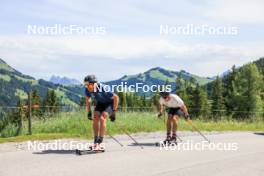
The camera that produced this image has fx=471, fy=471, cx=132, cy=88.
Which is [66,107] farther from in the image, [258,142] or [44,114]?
[258,142]

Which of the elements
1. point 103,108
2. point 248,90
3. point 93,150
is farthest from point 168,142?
point 248,90

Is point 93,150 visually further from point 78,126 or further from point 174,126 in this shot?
point 78,126

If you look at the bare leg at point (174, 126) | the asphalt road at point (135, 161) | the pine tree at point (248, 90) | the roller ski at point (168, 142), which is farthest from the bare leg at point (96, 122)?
the pine tree at point (248, 90)

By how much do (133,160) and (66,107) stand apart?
1103 cm

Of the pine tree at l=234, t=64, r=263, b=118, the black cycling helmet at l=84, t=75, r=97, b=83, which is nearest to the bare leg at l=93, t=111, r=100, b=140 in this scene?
the black cycling helmet at l=84, t=75, r=97, b=83

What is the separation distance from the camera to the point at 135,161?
11.1 metres

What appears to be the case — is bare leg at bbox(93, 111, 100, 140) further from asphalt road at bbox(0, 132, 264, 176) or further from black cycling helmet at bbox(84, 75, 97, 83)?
black cycling helmet at bbox(84, 75, 97, 83)

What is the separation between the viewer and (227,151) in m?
13.7

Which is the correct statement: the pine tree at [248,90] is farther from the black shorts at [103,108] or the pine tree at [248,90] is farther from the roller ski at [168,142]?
the black shorts at [103,108]

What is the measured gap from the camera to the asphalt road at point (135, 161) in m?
9.55

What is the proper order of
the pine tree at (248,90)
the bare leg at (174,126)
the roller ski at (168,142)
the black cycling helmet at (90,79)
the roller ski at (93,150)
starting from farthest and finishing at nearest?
the pine tree at (248,90) → the bare leg at (174,126) → the roller ski at (168,142) → the black cycling helmet at (90,79) → the roller ski at (93,150)

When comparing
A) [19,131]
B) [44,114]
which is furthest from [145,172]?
[44,114]

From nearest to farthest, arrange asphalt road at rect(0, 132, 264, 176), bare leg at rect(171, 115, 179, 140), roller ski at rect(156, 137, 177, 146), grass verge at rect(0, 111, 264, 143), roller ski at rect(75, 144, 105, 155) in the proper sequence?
asphalt road at rect(0, 132, 264, 176), roller ski at rect(75, 144, 105, 155), roller ski at rect(156, 137, 177, 146), bare leg at rect(171, 115, 179, 140), grass verge at rect(0, 111, 264, 143)

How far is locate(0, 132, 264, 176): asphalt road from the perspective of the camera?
9.55 m
